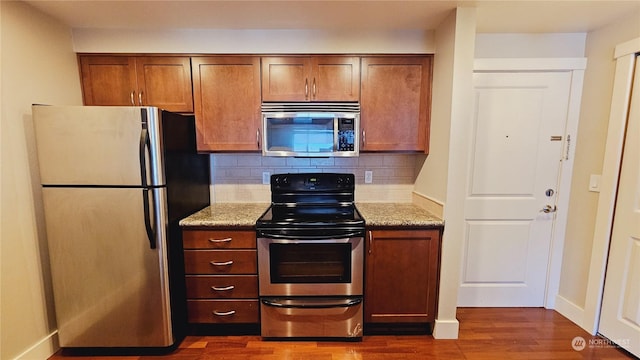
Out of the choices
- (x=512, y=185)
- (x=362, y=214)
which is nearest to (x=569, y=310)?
(x=512, y=185)

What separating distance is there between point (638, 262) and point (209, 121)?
3.23m

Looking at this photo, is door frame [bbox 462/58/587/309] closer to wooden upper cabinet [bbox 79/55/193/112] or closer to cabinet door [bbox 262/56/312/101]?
cabinet door [bbox 262/56/312/101]

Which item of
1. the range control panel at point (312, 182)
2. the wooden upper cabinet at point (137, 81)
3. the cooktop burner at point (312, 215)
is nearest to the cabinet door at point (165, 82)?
the wooden upper cabinet at point (137, 81)

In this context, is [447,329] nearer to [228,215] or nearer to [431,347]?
[431,347]

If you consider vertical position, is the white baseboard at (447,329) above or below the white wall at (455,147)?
below

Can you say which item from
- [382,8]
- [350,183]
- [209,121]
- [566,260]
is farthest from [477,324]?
[209,121]

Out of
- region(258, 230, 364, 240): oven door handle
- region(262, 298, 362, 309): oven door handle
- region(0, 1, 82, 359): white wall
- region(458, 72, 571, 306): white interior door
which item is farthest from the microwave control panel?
region(0, 1, 82, 359): white wall

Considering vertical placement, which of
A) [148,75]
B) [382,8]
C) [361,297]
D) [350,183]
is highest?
[382,8]

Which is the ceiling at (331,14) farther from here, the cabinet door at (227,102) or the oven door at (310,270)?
the oven door at (310,270)

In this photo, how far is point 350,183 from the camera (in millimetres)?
2398

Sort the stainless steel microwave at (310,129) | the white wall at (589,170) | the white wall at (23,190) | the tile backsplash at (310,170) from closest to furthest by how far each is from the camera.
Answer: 1. the white wall at (23,190)
2. the white wall at (589,170)
3. the stainless steel microwave at (310,129)
4. the tile backsplash at (310,170)

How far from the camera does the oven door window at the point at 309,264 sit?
195cm

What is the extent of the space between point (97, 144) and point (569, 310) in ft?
12.4

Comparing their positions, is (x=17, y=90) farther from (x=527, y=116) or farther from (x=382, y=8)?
(x=527, y=116)
